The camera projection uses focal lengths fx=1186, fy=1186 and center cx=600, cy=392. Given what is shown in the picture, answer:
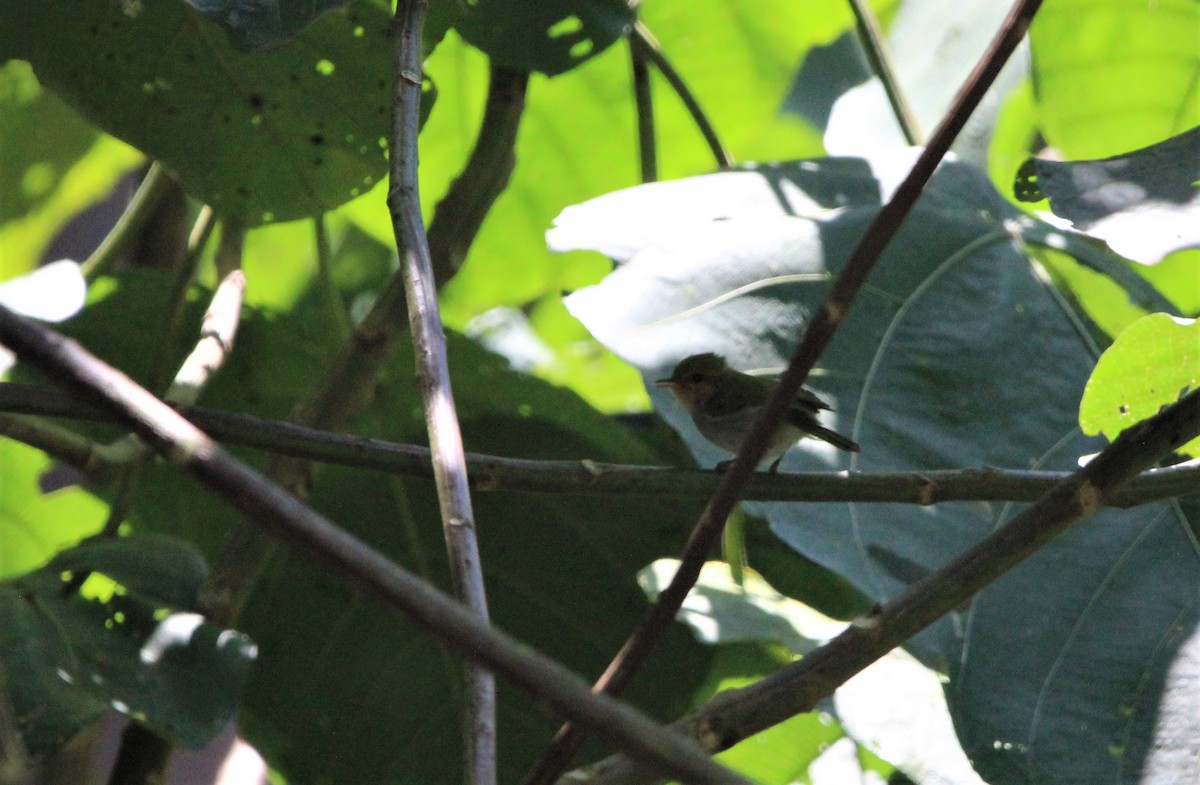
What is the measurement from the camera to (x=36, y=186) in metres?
3.55

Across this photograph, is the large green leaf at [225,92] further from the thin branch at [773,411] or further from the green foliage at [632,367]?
the thin branch at [773,411]

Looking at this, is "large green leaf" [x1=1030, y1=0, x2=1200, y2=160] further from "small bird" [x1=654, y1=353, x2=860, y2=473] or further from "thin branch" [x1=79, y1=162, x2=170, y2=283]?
"thin branch" [x1=79, y1=162, x2=170, y2=283]

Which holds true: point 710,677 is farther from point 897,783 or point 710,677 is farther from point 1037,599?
point 1037,599

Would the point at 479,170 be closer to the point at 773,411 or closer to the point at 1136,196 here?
the point at 1136,196

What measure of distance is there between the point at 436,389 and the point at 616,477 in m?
0.39

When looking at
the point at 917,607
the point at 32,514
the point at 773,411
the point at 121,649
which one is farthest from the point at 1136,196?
the point at 32,514

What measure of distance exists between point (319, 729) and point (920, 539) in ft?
4.65

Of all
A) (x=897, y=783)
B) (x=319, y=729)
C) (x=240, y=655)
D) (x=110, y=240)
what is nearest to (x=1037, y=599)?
(x=897, y=783)

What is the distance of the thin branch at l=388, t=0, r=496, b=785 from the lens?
98 cm

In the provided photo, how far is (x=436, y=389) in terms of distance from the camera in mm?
1108

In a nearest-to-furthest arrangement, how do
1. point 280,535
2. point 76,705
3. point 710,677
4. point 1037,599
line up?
point 280,535 → point 76,705 → point 1037,599 → point 710,677

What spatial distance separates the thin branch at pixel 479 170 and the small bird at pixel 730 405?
486 millimetres

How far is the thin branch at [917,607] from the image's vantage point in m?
1.20

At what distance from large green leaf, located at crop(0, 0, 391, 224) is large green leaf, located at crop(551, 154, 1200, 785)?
1.47 feet
